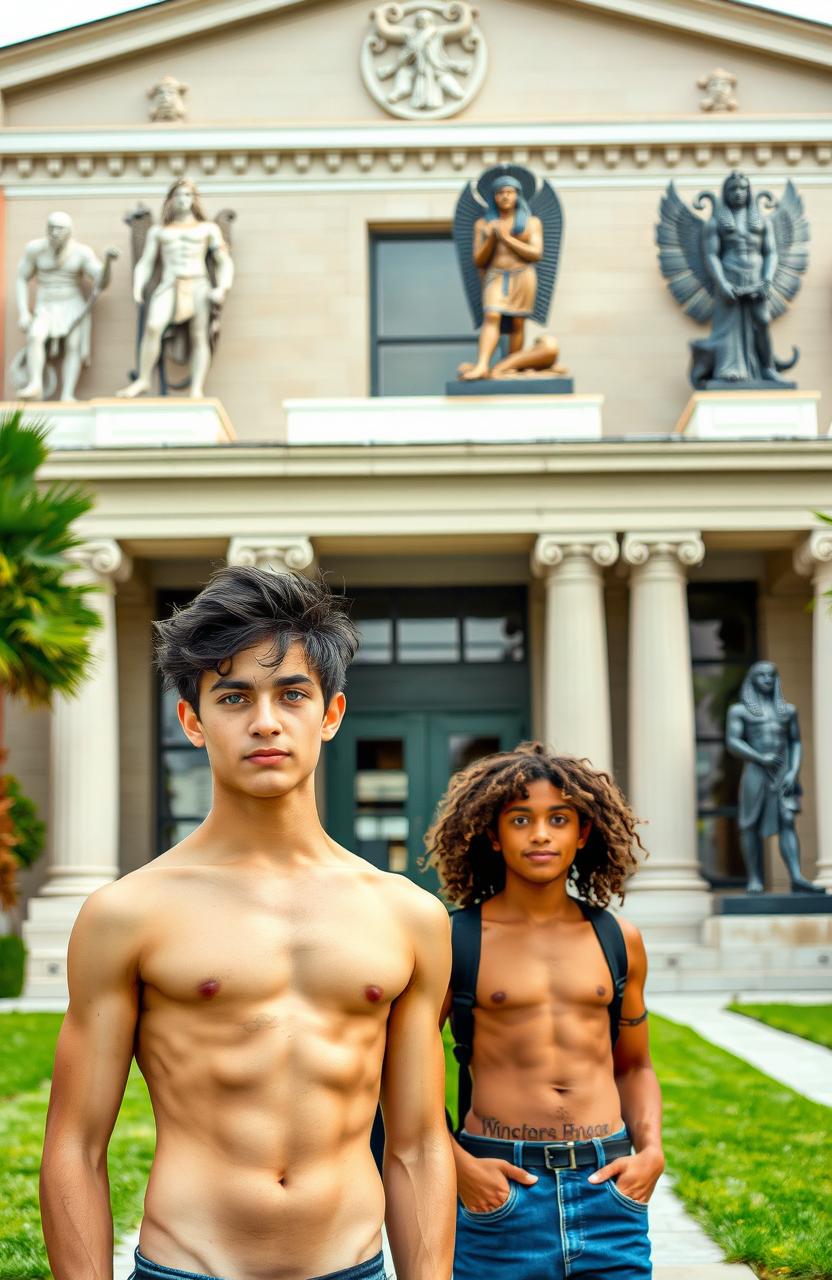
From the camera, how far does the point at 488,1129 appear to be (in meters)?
3.93

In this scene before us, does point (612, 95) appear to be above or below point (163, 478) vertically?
above

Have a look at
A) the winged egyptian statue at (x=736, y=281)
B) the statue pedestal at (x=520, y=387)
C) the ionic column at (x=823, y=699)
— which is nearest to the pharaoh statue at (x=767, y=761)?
the ionic column at (x=823, y=699)

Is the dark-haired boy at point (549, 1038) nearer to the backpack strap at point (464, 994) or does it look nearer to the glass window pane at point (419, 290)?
the backpack strap at point (464, 994)

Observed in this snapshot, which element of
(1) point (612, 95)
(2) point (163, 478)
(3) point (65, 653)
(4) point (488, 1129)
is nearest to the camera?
(4) point (488, 1129)

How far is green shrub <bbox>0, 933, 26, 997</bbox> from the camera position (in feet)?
57.8

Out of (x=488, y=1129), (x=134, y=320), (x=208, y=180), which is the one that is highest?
(x=208, y=180)

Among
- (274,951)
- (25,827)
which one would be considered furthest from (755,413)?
(274,951)

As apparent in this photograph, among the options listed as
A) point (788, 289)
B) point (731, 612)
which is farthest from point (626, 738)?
point (788, 289)

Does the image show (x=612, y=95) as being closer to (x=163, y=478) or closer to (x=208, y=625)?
Answer: (x=163, y=478)

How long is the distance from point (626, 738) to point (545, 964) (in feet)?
63.0

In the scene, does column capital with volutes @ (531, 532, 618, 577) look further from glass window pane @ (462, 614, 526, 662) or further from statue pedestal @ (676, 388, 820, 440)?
glass window pane @ (462, 614, 526, 662)

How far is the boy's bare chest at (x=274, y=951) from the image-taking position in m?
2.53

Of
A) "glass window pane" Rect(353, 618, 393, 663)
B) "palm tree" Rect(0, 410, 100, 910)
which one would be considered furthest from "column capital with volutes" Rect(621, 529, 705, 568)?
"palm tree" Rect(0, 410, 100, 910)

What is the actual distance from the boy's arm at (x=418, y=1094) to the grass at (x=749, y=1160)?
145 inches
